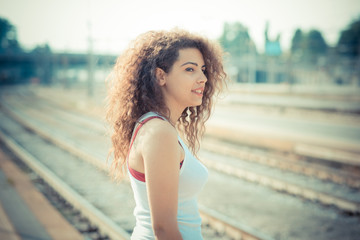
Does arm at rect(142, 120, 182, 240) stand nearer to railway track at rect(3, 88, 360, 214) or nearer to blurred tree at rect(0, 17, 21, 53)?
railway track at rect(3, 88, 360, 214)

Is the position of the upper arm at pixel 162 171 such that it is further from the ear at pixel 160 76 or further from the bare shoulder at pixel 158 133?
the ear at pixel 160 76

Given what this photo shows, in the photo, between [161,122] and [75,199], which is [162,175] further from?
[75,199]

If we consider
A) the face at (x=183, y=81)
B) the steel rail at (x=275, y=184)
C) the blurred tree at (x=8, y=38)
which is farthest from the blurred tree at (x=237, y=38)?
the blurred tree at (x=8, y=38)

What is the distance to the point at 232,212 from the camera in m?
5.55

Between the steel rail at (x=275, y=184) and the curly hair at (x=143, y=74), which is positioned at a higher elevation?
the curly hair at (x=143, y=74)

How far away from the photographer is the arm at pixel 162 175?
53.0 inches

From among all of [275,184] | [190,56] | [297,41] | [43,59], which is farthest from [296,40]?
[43,59]

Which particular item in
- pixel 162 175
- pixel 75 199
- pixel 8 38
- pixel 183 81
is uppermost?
pixel 8 38

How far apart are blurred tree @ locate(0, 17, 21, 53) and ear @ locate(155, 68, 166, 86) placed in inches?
2728

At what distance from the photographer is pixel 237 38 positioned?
23.3 metres

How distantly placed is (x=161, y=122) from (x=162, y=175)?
0.83 ft

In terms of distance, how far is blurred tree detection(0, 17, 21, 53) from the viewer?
61594mm

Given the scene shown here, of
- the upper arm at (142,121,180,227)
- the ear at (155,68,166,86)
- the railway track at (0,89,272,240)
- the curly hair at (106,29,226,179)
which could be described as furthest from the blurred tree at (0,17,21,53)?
the upper arm at (142,121,180,227)

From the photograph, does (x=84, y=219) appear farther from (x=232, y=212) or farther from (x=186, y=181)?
(x=186, y=181)
